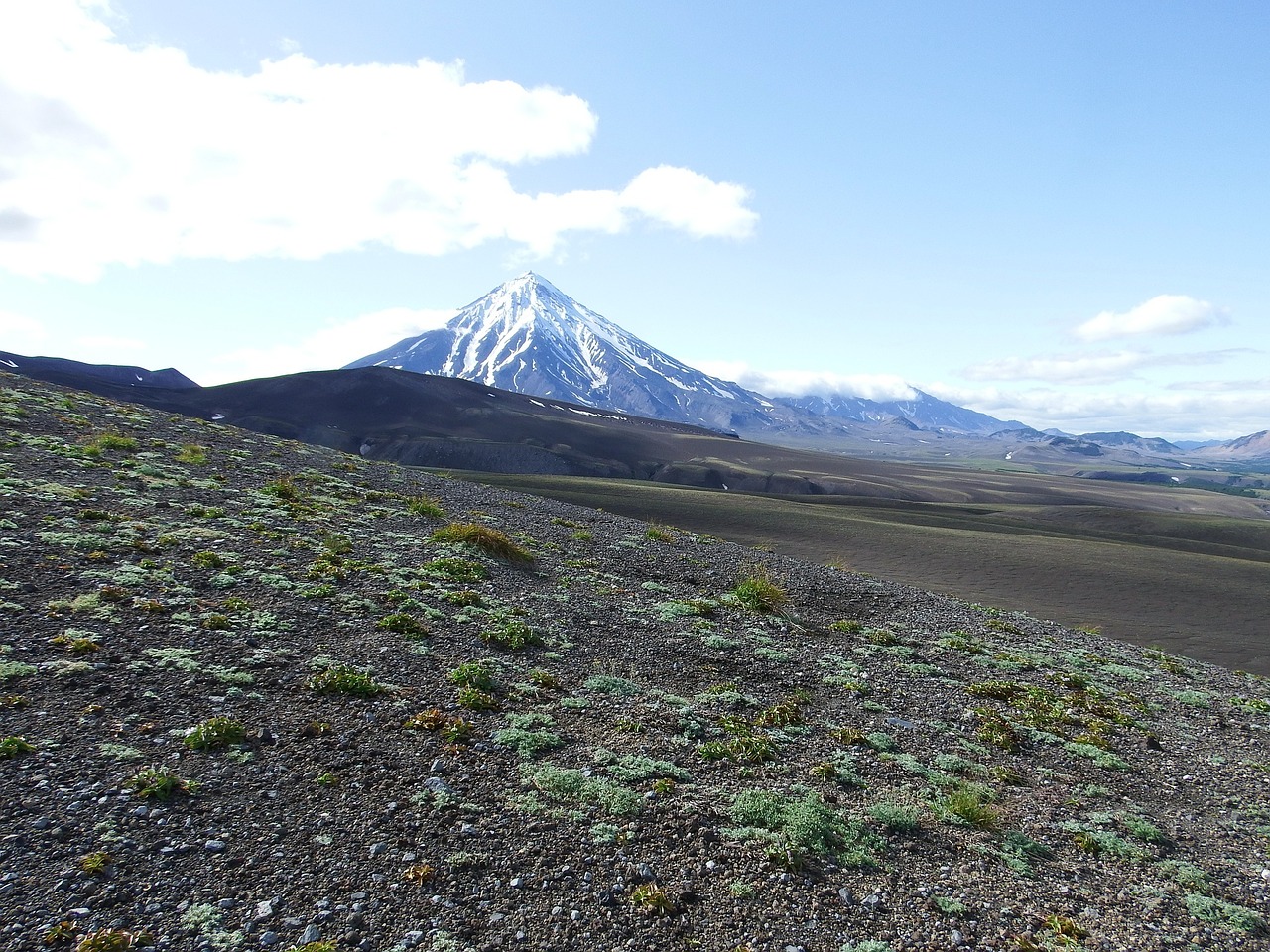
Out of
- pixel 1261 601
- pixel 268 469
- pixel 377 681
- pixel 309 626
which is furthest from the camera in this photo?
pixel 1261 601

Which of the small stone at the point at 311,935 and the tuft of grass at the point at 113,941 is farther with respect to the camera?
the small stone at the point at 311,935

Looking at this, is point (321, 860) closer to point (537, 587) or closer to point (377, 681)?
point (377, 681)

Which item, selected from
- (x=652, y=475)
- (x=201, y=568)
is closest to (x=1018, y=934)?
(x=201, y=568)

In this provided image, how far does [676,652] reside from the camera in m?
13.6

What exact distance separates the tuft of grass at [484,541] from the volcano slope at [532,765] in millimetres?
655

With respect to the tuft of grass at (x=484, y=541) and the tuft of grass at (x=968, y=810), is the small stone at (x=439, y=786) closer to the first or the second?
the tuft of grass at (x=968, y=810)

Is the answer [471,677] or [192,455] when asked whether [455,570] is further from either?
[192,455]

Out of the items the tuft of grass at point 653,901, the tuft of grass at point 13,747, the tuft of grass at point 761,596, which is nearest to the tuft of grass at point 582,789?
the tuft of grass at point 653,901

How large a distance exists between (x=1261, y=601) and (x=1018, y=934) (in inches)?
1550

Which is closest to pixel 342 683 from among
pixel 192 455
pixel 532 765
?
pixel 532 765

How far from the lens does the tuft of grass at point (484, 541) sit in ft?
57.8

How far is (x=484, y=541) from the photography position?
1769 centimetres

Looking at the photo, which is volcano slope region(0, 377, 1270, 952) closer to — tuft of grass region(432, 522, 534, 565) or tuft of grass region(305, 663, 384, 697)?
tuft of grass region(305, 663, 384, 697)

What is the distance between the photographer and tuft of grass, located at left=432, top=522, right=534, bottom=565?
57.8 feet
